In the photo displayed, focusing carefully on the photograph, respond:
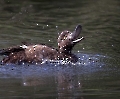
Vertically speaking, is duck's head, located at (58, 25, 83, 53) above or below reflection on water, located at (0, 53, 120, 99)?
above

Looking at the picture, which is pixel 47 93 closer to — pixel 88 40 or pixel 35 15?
pixel 88 40

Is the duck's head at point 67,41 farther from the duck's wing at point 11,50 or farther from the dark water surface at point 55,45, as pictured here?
the duck's wing at point 11,50

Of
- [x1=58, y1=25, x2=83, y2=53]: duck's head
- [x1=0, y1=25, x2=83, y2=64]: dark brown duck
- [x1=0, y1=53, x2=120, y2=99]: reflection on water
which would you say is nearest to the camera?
[x1=0, y1=53, x2=120, y2=99]: reflection on water

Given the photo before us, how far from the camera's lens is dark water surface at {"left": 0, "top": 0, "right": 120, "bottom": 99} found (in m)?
6.64

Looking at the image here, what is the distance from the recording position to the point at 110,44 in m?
9.88

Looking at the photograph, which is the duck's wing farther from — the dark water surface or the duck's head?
the duck's head

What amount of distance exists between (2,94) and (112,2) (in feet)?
30.5

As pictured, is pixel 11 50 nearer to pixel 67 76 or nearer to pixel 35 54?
pixel 35 54

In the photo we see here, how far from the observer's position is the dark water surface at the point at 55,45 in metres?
6.64

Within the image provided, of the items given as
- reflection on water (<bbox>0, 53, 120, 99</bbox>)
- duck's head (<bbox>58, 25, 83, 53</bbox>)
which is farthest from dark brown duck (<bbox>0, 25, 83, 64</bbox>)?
reflection on water (<bbox>0, 53, 120, 99</bbox>)

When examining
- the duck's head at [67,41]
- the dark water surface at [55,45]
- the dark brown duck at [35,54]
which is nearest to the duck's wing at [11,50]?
the dark brown duck at [35,54]

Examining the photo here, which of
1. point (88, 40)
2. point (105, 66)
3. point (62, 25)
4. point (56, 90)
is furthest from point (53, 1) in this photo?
point (56, 90)

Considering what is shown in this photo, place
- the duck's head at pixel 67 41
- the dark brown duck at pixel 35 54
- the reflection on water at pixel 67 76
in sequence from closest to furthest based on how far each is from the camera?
the reflection on water at pixel 67 76 < the dark brown duck at pixel 35 54 < the duck's head at pixel 67 41

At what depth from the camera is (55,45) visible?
9.88 metres
